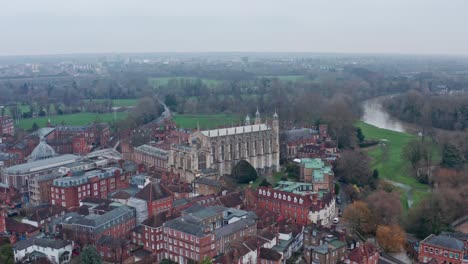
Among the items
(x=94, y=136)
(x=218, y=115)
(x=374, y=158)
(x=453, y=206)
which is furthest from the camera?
(x=218, y=115)

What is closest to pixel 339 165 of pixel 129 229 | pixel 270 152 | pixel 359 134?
pixel 270 152

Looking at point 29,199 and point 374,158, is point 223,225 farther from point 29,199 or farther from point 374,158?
point 374,158

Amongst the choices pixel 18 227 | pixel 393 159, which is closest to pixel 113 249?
pixel 18 227

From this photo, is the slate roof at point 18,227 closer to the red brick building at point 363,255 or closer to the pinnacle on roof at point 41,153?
the pinnacle on roof at point 41,153

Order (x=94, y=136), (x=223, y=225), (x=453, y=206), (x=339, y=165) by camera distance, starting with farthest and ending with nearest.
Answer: (x=94, y=136) < (x=339, y=165) < (x=453, y=206) < (x=223, y=225)

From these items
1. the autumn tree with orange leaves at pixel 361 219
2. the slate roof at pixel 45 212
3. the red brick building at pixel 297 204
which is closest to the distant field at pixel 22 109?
the slate roof at pixel 45 212

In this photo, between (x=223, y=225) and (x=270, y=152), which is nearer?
(x=223, y=225)

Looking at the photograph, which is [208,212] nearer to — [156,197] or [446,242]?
[156,197]
